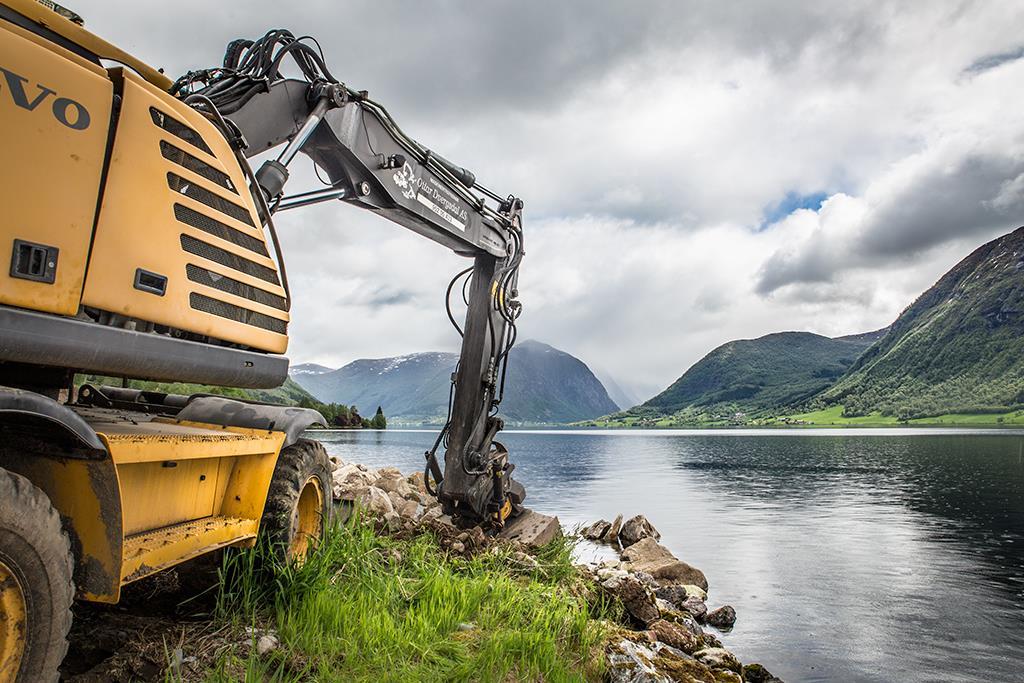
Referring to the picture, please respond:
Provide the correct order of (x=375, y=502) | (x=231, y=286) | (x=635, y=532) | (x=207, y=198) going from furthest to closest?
(x=635, y=532), (x=375, y=502), (x=231, y=286), (x=207, y=198)

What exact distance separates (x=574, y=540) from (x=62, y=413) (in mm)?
9094

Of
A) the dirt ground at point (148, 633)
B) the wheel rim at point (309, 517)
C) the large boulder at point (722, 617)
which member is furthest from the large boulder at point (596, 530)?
the dirt ground at point (148, 633)

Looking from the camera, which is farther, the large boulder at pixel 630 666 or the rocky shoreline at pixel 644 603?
the rocky shoreline at pixel 644 603

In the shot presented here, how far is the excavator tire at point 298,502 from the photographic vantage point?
17.8 feet

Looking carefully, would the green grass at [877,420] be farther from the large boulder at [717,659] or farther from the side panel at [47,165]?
the side panel at [47,165]

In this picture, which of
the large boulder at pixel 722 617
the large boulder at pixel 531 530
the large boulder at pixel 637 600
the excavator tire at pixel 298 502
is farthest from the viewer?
the large boulder at pixel 722 617

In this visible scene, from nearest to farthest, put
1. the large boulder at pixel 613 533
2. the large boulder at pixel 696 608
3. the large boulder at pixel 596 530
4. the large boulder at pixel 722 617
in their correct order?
the large boulder at pixel 722 617 → the large boulder at pixel 696 608 → the large boulder at pixel 613 533 → the large boulder at pixel 596 530

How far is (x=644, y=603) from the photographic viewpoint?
9070 millimetres

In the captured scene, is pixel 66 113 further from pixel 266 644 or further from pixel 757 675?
pixel 757 675

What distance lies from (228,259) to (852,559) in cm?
1634

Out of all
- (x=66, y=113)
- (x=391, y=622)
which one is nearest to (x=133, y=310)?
(x=66, y=113)

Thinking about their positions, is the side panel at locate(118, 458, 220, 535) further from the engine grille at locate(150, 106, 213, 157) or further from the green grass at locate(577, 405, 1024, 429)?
the green grass at locate(577, 405, 1024, 429)

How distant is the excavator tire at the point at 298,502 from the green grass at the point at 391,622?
176mm

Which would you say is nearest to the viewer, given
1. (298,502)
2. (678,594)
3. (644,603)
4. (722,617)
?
(298,502)
